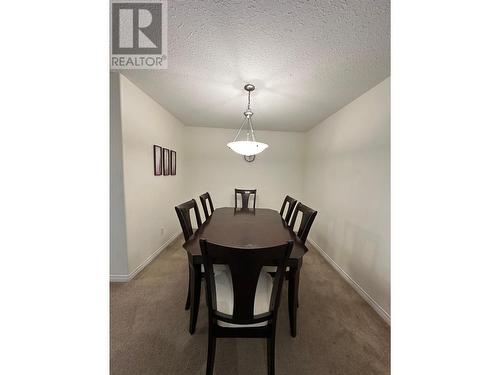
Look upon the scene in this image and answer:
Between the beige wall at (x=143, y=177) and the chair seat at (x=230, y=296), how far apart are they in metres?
1.48

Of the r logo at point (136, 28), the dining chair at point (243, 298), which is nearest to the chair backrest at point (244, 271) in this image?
the dining chair at point (243, 298)

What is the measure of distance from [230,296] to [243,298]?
247mm

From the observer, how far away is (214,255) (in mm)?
985

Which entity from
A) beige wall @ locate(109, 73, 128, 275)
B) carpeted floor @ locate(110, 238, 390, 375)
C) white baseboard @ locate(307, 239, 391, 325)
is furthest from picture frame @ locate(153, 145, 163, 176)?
white baseboard @ locate(307, 239, 391, 325)

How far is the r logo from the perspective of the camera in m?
1.20

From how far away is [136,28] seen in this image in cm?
133

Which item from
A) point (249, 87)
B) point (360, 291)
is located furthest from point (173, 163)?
point (360, 291)

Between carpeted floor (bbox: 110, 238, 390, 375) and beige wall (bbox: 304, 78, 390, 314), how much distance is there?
1.36 feet
